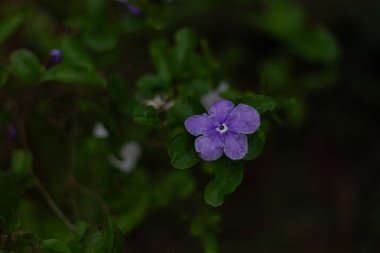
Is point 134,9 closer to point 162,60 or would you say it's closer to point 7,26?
A: point 162,60

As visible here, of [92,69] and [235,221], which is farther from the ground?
[92,69]

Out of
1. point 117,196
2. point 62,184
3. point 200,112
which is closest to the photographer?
point 200,112

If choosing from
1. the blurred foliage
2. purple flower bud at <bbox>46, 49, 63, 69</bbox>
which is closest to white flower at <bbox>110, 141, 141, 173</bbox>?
the blurred foliage

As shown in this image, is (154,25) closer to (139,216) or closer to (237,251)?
(139,216)

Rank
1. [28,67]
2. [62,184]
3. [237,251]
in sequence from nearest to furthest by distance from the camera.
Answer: [28,67] → [62,184] → [237,251]

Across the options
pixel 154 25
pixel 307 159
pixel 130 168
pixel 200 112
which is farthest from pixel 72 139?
pixel 307 159

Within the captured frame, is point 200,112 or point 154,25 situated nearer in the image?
point 200,112

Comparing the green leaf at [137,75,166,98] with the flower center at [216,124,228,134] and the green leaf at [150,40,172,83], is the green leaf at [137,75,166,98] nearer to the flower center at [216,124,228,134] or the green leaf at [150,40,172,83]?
the green leaf at [150,40,172,83]

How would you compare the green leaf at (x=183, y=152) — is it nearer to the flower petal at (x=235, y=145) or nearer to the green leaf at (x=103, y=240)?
the flower petal at (x=235, y=145)
